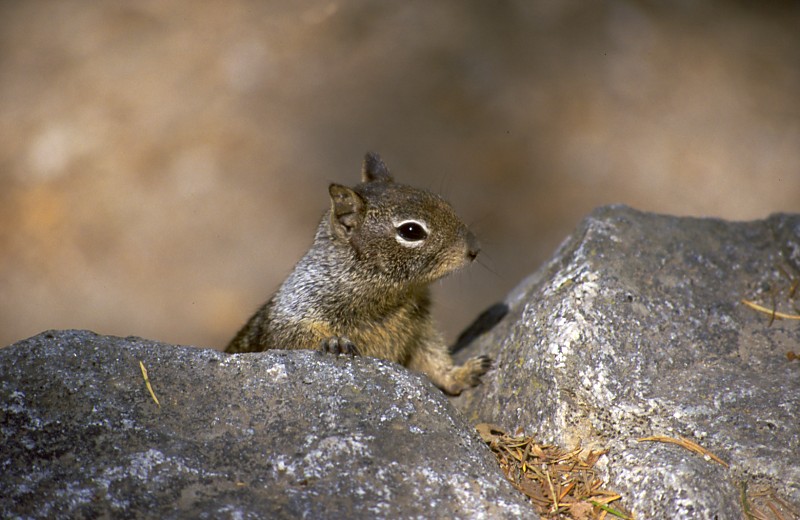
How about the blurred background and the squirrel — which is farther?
the blurred background

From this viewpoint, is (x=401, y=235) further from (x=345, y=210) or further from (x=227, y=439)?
(x=227, y=439)

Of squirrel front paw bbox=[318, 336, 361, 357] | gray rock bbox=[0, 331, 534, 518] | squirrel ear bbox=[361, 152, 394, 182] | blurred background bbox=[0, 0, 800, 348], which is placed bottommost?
gray rock bbox=[0, 331, 534, 518]

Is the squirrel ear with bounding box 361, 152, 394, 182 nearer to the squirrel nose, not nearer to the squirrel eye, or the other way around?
the squirrel eye

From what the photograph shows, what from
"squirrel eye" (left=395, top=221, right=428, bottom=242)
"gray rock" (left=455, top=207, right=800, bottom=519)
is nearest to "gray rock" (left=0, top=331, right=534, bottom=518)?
"gray rock" (left=455, top=207, right=800, bottom=519)

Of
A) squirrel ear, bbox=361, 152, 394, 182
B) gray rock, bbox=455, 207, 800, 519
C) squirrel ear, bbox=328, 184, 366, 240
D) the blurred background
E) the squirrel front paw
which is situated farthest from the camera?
the blurred background

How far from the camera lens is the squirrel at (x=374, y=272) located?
4387 millimetres

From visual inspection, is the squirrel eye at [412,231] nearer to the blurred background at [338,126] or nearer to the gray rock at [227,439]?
the gray rock at [227,439]

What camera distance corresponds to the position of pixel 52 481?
2680 mm

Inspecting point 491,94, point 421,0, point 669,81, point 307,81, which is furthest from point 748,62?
point 307,81

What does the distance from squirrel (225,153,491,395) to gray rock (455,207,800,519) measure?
21.9 inches

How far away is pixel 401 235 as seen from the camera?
4395 mm

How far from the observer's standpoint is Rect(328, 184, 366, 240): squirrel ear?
4359mm

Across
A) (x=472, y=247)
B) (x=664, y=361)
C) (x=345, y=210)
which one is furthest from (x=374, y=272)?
(x=664, y=361)

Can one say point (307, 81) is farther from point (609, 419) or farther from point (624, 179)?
point (609, 419)
